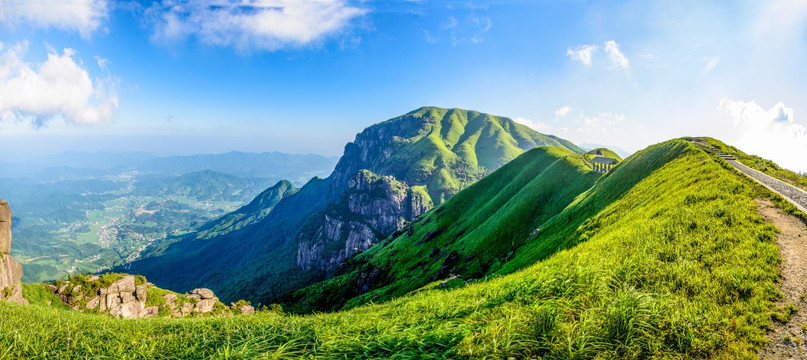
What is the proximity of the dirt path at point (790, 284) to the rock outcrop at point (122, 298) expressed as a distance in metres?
67.8

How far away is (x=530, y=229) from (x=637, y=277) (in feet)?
161

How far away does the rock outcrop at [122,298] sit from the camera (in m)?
48.3

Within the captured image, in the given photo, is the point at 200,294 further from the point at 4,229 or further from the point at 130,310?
the point at 4,229

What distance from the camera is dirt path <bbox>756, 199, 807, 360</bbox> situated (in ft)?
24.5

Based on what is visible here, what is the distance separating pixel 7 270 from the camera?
37.2 meters

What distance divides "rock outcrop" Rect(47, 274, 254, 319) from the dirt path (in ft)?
222

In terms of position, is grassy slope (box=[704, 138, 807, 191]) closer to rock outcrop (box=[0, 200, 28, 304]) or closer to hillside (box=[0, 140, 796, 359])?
hillside (box=[0, 140, 796, 359])

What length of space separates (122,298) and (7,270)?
19.1 m

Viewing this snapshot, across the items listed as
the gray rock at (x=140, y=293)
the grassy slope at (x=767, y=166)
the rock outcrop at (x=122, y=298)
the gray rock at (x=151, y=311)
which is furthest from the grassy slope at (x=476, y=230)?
the gray rock at (x=140, y=293)

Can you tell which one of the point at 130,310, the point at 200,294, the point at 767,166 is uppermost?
the point at 767,166

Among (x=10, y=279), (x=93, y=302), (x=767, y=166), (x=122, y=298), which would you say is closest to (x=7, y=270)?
(x=10, y=279)

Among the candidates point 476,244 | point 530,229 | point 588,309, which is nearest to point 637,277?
point 588,309

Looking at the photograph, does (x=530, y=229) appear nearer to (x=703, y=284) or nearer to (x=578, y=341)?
(x=703, y=284)

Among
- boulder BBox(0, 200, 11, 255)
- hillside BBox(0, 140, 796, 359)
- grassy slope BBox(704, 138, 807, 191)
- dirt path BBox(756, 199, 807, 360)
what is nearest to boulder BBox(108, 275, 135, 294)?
boulder BBox(0, 200, 11, 255)
